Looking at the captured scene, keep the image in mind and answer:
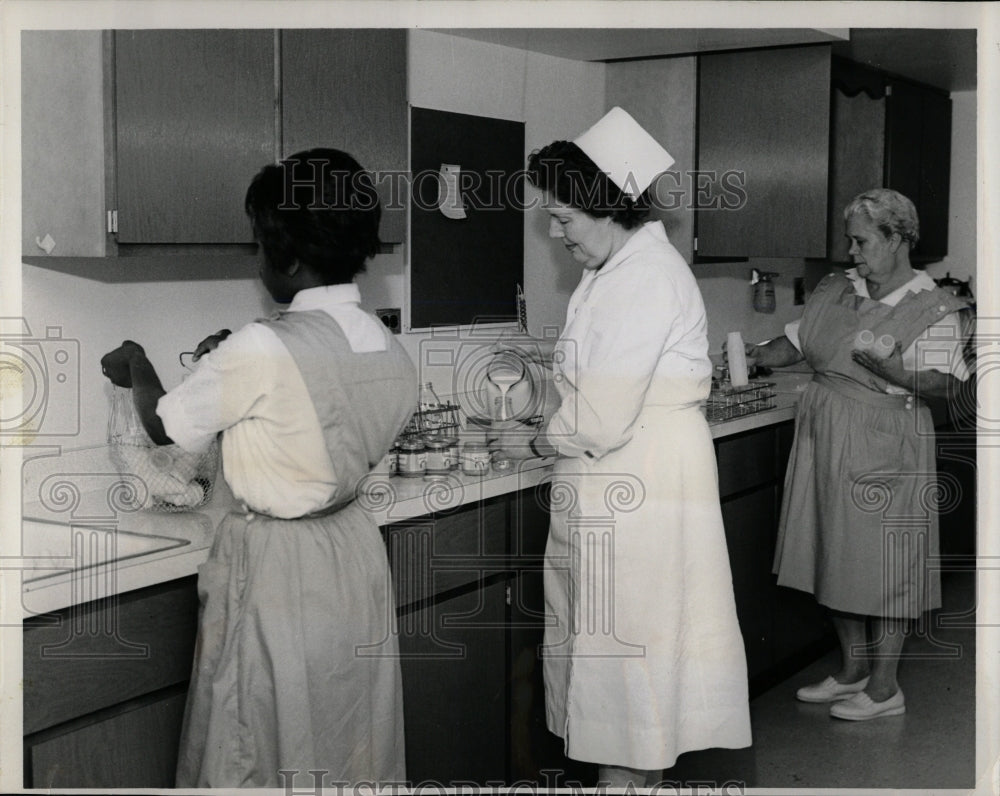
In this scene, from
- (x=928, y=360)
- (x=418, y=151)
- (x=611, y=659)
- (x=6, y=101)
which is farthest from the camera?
(x=928, y=360)

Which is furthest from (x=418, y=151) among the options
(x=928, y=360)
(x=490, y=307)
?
(x=928, y=360)

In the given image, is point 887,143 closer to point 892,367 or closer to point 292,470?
point 892,367

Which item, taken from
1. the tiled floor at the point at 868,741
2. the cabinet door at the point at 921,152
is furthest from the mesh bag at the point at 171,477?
the cabinet door at the point at 921,152

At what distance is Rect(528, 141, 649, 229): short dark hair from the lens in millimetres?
2107

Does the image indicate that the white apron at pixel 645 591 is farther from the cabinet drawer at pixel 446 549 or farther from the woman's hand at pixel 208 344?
the woman's hand at pixel 208 344

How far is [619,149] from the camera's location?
2.11 m

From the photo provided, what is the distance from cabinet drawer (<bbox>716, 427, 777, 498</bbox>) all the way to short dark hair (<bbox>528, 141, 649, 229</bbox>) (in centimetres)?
100

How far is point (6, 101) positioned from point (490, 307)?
3.68 feet

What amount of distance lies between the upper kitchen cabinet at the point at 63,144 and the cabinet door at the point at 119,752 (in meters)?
0.75

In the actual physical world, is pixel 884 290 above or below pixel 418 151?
below

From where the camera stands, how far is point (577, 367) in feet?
6.79

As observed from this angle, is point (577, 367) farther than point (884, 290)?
No

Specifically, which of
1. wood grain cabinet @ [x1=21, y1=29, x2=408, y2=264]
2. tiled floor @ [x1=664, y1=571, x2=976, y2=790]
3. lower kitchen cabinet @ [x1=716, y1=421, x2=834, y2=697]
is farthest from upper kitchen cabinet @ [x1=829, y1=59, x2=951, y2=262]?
wood grain cabinet @ [x1=21, y1=29, x2=408, y2=264]

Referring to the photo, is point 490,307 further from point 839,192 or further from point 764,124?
point 839,192
